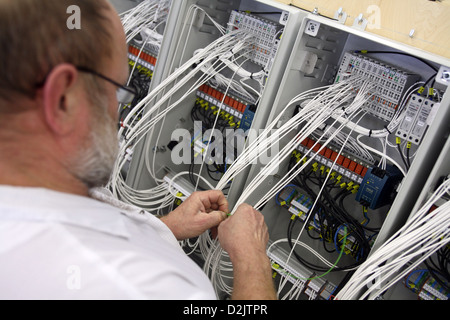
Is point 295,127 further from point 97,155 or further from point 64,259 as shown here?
point 64,259

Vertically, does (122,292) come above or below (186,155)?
above

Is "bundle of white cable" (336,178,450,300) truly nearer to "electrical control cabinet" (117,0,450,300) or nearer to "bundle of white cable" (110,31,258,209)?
"electrical control cabinet" (117,0,450,300)

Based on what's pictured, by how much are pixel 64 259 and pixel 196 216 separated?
0.71 metres

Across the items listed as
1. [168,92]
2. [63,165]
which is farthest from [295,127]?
[63,165]

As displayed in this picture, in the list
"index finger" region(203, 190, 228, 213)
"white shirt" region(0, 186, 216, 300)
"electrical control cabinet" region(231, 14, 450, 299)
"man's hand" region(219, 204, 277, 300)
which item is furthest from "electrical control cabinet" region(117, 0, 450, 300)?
"white shirt" region(0, 186, 216, 300)

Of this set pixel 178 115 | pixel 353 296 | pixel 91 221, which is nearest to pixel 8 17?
pixel 91 221

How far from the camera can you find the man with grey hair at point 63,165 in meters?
0.74

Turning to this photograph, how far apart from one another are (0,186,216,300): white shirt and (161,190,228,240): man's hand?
590mm

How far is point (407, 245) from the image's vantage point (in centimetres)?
130

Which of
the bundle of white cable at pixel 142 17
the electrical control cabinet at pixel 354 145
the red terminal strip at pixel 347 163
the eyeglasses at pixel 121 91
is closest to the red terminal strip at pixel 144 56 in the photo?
the bundle of white cable at pixel 142 17

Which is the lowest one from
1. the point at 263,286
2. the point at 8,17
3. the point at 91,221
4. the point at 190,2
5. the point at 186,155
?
the point at 186,155

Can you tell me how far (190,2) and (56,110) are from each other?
149 centimetres
